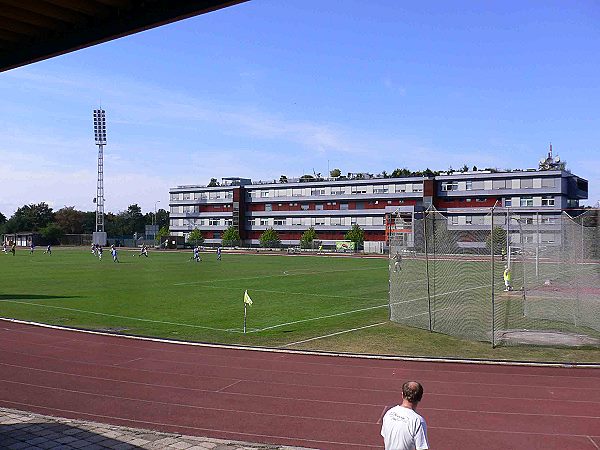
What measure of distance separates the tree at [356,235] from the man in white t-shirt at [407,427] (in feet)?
295

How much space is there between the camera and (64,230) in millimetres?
139375

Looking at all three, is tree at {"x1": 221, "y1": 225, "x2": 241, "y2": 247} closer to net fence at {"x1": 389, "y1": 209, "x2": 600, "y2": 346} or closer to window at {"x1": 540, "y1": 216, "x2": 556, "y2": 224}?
window at {"x1": 540, "y1": 216, "x2": 556, "y2": 224}

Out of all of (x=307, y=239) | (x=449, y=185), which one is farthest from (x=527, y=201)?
(x=307, y=239)

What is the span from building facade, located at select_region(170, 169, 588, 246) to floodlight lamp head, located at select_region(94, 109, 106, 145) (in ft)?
58.9

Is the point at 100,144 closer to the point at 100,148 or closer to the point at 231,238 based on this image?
the point at 100,148

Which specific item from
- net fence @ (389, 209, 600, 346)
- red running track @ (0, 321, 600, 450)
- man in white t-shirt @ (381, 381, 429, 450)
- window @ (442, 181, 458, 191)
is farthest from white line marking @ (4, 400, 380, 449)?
window @ (442, 181, 458, 191)

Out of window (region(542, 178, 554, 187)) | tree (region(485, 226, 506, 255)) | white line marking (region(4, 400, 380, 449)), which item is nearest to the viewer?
white line marking (region(4, 400, 380, 449))

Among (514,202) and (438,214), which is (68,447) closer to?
(438,214)

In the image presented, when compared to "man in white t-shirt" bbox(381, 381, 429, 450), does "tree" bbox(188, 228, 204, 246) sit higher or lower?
higher

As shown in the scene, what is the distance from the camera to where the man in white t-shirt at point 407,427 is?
5.01 metres

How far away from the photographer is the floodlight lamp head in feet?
367

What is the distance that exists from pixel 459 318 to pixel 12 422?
15.1 m

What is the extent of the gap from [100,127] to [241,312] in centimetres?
9982

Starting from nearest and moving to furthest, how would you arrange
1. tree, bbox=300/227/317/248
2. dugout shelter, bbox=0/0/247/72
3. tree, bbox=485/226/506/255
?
dugout shelter, bbox=0/0/247/72, tree, bbox=485/226/506/255, tree, bbox=300/227/317/248
